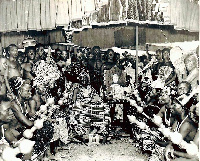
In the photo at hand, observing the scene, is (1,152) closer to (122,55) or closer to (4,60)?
(4,60)

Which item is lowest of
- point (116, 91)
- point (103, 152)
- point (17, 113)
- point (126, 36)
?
point (103, 152)

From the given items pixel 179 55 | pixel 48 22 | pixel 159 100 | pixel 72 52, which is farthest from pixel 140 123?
pixel 48 22

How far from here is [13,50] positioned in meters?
3.89

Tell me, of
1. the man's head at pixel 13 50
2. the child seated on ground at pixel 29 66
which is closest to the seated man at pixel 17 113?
the child seated on ground at pixel 29 66

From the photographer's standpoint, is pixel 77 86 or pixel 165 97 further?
pixel 77 86

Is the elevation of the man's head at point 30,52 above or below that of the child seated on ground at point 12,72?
above

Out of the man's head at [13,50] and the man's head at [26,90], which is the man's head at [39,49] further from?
the man's head at [26,90]

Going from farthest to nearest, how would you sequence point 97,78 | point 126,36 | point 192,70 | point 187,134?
1. point 97,78
2. point 126,36
3. point 192,70
4. point 187,134

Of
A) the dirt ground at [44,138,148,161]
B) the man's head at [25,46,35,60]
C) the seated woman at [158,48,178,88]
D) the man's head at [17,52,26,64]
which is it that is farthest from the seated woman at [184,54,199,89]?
the man's head at [17,52,26,64]

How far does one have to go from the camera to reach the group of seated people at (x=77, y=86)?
146 inches

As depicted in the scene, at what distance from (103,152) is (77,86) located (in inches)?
39.8

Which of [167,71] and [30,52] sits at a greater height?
[30,52]

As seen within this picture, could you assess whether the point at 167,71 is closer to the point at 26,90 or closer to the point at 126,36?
the point at 126,36

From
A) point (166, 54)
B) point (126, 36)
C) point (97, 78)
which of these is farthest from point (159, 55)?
point (97, 78)
